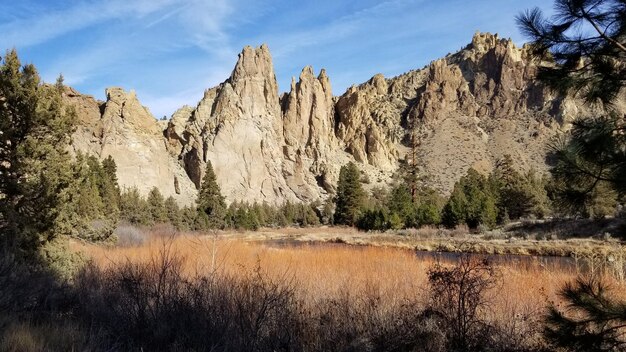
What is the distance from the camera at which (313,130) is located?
88.7 m

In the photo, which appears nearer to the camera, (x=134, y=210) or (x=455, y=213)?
(x=455, y=213)

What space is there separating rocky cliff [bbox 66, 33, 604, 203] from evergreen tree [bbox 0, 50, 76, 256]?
5324 centimetres

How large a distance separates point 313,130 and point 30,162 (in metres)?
79.3

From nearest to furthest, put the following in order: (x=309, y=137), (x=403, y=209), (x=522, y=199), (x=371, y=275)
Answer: (x=371, y=275) → (x=522, y=199) → (x=403, y=209) → (x=309, y=137)

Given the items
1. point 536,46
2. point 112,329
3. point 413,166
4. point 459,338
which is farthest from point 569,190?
point 413,166

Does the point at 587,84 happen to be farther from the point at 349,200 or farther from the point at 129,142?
the point at 129,142

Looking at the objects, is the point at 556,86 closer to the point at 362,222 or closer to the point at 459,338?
the point at 459,338

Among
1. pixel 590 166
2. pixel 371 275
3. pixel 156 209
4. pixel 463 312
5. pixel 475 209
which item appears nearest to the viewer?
pixel 590 166

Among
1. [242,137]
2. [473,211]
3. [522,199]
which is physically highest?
[242,137]

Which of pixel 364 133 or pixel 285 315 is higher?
pixel 364 133

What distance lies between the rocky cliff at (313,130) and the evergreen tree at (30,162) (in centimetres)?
5324

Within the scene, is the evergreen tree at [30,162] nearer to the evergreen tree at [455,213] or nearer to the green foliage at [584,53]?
the green foliage at [584,53]

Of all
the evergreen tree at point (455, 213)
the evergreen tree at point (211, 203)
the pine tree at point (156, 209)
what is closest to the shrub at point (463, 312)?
the evergreen tree at point (455, 213)

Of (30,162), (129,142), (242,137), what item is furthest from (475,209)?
(129,142)
